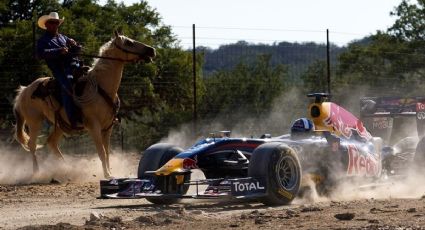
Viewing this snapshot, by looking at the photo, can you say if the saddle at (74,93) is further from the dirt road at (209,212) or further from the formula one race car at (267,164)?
the formula one race car at (267,164)

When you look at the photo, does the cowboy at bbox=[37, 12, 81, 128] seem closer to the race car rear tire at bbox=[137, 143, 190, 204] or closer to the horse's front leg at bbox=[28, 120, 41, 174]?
the horse's front leg at bbox=[28, 120, 41, 174]

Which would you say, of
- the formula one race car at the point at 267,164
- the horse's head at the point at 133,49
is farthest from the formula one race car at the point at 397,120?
the horse's head at the point at 133,49

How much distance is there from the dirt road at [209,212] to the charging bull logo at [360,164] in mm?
269

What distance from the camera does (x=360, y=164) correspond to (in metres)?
14.1

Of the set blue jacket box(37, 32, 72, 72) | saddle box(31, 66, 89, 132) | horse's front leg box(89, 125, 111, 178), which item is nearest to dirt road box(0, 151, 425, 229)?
horse's front leg box(89, 125, 111, 178)

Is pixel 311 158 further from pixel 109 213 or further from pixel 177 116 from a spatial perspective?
pixel 177 116

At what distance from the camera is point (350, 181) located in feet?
45.8

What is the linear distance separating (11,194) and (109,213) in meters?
4.30

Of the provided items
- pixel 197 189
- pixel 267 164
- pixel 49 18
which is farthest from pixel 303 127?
pixel 49 18

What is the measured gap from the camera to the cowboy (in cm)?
1706

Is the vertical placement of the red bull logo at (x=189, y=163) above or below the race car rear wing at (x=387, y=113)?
below

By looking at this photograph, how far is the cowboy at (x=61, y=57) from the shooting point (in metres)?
17.1

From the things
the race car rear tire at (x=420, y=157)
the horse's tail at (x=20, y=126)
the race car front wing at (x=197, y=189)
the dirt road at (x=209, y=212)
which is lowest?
the dirt road at (x=209, y=212)

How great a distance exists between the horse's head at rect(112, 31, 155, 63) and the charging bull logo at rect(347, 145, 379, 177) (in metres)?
4.72
